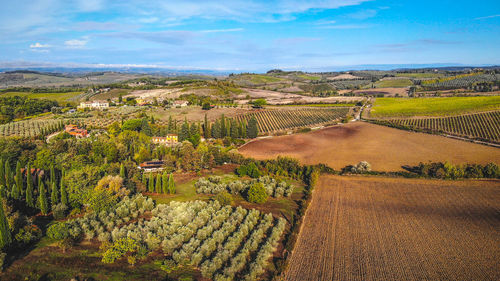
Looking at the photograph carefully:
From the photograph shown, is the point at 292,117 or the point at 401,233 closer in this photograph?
the point at 401,233

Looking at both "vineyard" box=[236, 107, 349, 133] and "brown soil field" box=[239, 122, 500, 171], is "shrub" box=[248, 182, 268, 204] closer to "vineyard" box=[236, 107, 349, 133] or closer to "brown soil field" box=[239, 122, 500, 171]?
"brown soil field" box=[239, 122, 500, 171]

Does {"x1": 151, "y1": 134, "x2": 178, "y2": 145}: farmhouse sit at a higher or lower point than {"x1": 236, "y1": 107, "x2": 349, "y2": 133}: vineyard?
lower

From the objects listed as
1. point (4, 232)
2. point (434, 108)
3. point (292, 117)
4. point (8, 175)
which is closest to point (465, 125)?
point (434, 108)

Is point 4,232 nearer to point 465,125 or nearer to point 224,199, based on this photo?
point 224,199

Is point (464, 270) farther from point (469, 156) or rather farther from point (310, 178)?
point (469, 156)

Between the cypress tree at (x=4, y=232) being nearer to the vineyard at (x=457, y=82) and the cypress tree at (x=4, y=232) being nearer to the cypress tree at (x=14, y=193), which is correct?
the cypress tree at (x=14, y=193)

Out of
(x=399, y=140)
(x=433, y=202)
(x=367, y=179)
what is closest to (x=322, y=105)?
(x=399, y=140)

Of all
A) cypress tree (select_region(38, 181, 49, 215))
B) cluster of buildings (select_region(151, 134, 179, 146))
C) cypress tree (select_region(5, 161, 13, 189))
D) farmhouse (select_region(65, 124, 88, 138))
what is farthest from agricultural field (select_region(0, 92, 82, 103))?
cypress tree (select_region(38, 181, 49, 215))
